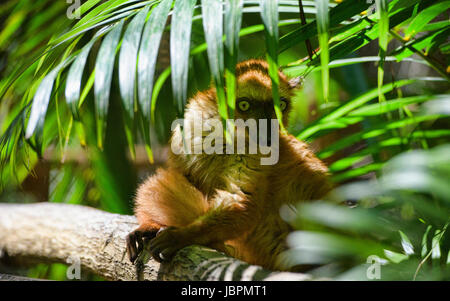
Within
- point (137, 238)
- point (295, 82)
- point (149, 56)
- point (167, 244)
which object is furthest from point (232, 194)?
point (295, 82)

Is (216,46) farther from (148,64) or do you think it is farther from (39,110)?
(39,110)

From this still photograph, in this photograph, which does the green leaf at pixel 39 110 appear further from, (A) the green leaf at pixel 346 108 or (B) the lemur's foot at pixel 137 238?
(A) the green leaf at pixel 346 108

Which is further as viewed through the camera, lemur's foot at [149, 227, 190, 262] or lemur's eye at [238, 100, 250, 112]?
lemur's eye at [238, 100, 250, 112]

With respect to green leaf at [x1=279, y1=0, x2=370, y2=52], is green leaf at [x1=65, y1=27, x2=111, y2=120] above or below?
below

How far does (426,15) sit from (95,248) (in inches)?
57.8

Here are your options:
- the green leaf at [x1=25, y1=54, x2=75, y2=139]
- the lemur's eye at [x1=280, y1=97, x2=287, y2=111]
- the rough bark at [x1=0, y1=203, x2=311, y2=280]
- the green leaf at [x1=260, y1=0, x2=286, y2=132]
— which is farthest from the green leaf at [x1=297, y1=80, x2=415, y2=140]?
the green leaf at [x1=25, y1=54, x2=75, y2=139]

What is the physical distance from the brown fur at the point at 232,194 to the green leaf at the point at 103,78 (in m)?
0.57

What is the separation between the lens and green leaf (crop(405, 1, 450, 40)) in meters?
1.33

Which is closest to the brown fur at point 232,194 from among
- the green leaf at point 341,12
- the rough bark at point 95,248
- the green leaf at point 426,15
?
the rough bark at point 95,248

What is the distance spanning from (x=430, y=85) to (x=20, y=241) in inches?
101

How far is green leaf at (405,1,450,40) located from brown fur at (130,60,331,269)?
0.59 meters

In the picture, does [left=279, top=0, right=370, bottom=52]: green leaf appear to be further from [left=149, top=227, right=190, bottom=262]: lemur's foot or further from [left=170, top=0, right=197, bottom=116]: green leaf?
[left=149, top=227, right=190, bottom=262]: lemur's foot

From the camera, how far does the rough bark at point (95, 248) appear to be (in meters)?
1.24

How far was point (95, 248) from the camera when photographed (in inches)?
70.7
